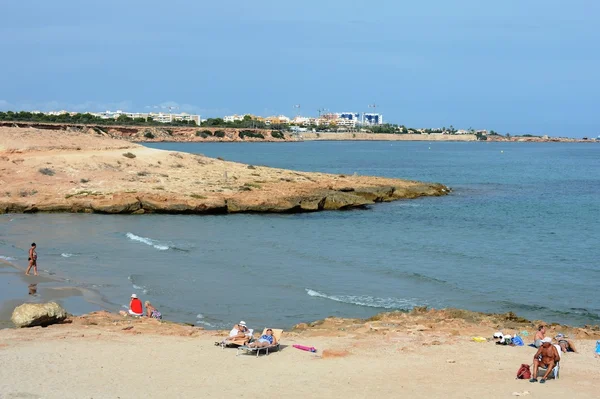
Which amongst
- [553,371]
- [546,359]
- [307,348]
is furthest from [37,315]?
[553,371]

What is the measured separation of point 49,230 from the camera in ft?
113

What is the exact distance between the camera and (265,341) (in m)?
15.2

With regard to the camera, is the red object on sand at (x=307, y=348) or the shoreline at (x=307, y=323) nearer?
the red object on sand at (x=307, y=348)

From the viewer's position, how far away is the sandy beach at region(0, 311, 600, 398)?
12773mm

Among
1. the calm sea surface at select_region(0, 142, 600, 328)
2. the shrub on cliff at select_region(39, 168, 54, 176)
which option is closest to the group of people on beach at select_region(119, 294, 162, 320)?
the calm sea surface at select_region(0, 142, 600, 328)

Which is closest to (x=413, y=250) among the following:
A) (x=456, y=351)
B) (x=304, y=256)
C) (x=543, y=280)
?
(x=304, y=256)

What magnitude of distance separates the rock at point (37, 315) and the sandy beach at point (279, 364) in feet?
1.13

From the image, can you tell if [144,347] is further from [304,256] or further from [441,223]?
[441,223]

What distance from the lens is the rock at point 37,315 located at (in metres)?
17.0

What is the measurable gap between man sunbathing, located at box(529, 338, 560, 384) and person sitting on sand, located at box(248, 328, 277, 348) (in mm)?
5187

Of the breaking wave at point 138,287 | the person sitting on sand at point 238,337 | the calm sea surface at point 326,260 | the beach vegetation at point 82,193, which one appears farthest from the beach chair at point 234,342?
the beach vegetation at point 82,193

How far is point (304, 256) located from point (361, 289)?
6.28m

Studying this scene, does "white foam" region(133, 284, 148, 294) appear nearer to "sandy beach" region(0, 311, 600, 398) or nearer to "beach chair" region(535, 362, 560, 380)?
"sandy beach" region(0, 311, 600, 398)

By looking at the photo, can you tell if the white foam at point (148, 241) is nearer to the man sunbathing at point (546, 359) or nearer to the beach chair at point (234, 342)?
the beach chair at point (234, 342)
